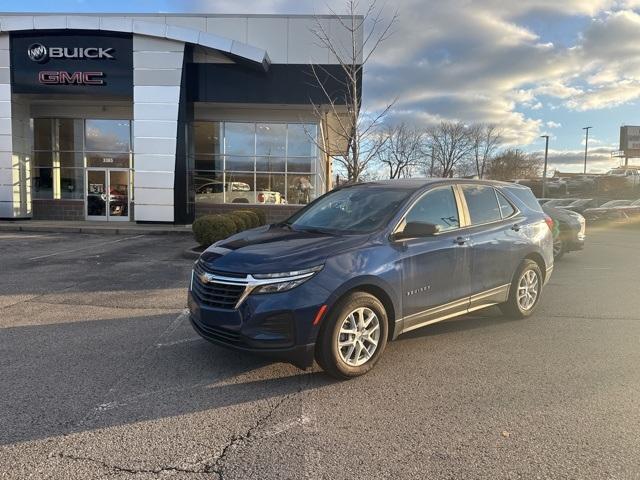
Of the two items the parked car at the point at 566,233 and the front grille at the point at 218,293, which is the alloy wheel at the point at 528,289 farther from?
the parked car at the point at 566,233

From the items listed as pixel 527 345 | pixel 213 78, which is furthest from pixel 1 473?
pixel 213 78

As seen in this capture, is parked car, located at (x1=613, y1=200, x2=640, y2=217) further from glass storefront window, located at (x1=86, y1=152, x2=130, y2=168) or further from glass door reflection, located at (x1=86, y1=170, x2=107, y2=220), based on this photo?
glass door reflection, located at (x1=86, y1=170, x2=107, y2=220)

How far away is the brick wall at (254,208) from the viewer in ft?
73.1

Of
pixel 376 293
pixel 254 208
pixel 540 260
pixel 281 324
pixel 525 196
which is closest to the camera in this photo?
pixel 281 324

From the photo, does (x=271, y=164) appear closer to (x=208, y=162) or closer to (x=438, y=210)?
(x=208, y=162)

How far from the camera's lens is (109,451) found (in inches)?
127

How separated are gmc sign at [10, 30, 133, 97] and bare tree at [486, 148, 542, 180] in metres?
68.9

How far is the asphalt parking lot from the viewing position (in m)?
3.13

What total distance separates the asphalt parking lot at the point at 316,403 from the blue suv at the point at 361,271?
39cm

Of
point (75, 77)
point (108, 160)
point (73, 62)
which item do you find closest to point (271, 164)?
point (108, 160)

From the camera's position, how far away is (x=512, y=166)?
84562mm

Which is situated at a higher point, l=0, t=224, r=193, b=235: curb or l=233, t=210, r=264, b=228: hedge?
l=233, t=210, r=264, b=228: hedge

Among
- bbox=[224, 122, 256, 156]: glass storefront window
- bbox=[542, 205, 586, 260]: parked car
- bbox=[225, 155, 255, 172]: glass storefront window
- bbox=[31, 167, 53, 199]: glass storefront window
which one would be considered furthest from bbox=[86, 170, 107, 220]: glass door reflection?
bbox=[542, 205, 586, 260]: parked car

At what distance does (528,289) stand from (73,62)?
762 inches
